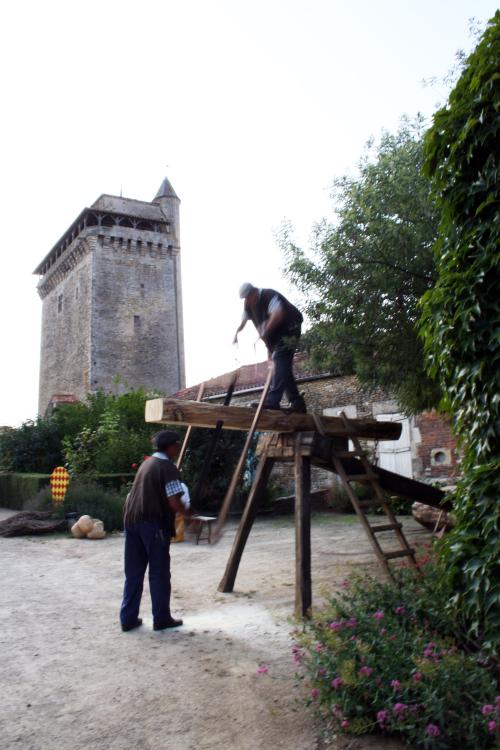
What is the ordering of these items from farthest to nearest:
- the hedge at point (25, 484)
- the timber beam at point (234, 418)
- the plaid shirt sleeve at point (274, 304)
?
the hedge at point (25, 484) → the plaid shirt sleeve at point (274, 304) → the timber beam at point (234, 418)

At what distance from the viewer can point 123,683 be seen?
423 centimetres

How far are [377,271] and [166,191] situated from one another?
41.7 meters

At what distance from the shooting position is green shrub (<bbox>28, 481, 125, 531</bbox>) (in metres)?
13.1

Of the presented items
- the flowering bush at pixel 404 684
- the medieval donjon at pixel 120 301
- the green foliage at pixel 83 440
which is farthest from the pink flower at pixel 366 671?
the medieval donjon at pixel 120 301

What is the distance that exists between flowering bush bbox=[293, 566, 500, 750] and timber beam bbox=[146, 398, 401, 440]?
252 centimetres

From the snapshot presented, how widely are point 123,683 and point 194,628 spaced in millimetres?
1321

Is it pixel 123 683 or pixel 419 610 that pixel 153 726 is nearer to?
pixel 123 683

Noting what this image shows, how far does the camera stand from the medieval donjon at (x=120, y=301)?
4009 cm

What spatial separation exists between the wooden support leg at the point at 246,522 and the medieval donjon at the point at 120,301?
109 feet

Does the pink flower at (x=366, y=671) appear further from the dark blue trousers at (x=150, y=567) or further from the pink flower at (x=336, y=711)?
the dark blue trousers at (x=150, y=567)

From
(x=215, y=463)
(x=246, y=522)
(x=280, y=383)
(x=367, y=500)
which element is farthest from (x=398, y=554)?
(x=215, y=463)

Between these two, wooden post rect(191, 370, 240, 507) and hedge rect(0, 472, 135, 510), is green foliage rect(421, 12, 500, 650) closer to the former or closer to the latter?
wooden post rect(191, 370, 240, 507)

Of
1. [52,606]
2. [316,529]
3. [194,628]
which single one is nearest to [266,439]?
[194,628]

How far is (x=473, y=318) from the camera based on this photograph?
3977 millimetres
